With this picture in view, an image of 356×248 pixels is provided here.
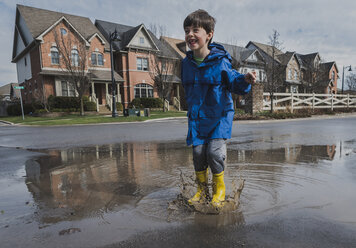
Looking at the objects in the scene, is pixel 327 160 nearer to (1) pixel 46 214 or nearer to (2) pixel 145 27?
(1) pixel 46 214

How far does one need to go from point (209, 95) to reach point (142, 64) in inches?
1169

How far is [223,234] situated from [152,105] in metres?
28.6

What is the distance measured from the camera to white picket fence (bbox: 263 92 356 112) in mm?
18344

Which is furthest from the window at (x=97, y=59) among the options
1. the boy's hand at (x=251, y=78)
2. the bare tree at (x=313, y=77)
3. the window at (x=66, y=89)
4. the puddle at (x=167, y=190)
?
the bare tree at (x=313, y=77)

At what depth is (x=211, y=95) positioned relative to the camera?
2.42 meters

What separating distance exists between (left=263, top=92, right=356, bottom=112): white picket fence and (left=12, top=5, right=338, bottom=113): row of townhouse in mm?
5129

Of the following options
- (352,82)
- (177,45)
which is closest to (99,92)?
(177,45)

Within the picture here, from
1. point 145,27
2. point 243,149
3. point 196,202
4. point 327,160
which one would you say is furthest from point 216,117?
point 145,27

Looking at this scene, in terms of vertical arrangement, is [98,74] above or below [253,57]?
below

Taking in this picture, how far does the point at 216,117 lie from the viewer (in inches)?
94.5

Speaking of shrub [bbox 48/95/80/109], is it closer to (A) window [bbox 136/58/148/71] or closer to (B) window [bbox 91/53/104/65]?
(B) window [bbox 91/53/104/65]

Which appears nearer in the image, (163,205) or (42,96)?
(163,205)

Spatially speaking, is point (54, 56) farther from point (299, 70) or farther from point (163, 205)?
point (299, 70)

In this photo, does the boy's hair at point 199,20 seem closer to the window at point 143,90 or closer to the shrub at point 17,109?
the shrub at point 17,109
